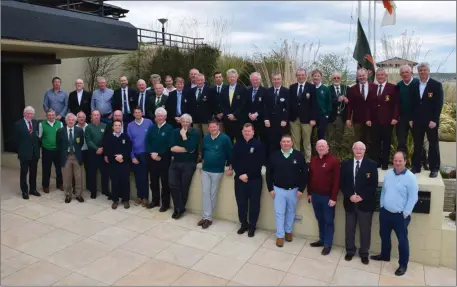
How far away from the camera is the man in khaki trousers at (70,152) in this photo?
632cm

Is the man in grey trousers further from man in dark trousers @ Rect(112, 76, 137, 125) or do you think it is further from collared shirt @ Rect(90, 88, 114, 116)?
collared shirt @ Rect(90, 88, 114, 116)

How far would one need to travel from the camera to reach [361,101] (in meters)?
5.43

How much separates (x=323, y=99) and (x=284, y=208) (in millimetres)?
1704

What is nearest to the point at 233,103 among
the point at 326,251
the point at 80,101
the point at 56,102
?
the point at 326,251

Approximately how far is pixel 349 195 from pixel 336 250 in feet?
2.60

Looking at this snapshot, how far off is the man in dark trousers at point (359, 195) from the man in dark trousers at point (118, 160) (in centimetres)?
325

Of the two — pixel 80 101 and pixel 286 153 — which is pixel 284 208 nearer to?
pixel 286 153

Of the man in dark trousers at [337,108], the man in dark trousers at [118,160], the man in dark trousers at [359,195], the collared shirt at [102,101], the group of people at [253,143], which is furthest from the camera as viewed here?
the collared shirt at [102,101]

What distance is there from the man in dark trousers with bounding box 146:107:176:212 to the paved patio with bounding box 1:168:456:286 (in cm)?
38

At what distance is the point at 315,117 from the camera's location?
5.73 m

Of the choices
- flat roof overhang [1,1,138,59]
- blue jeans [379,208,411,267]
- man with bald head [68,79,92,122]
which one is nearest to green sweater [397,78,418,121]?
blue jeans [379,208,411,267]

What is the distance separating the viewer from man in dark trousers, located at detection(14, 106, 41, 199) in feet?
20.8

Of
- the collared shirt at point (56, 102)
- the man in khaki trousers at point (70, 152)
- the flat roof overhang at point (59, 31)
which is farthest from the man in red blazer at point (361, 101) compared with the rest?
the collared shirt at point (56, 102)

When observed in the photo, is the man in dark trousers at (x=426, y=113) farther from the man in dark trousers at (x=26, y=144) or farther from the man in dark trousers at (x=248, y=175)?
the man in dark trousers at (x=26, y=144)
